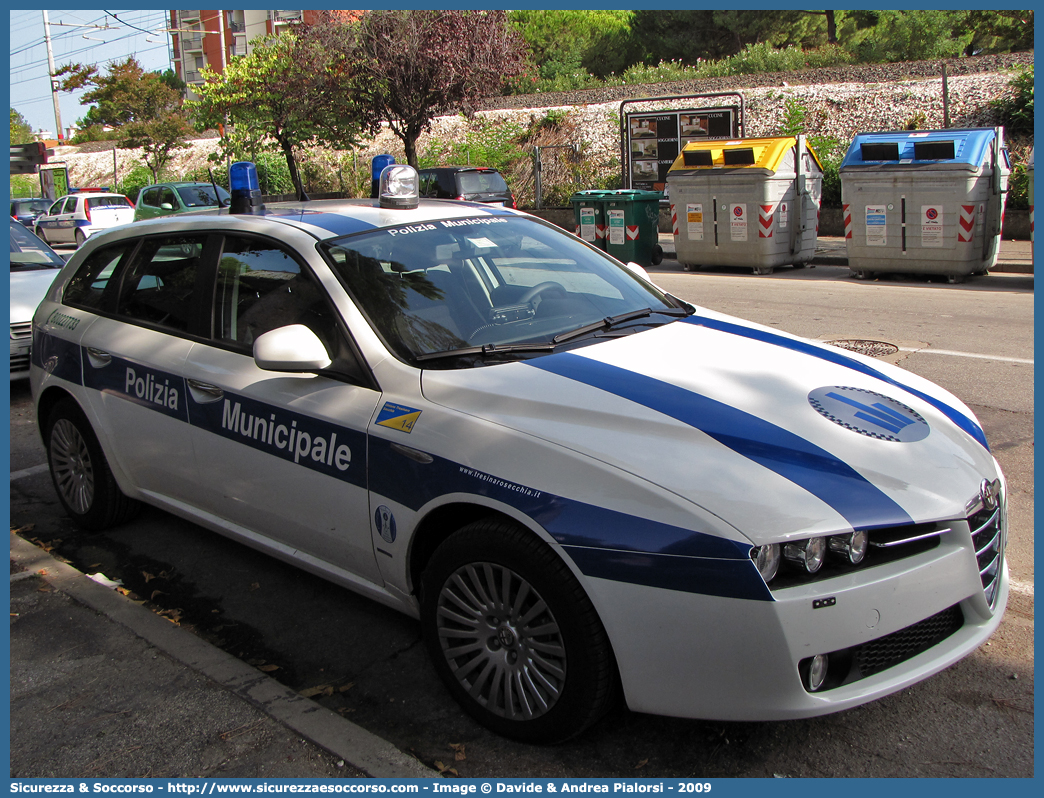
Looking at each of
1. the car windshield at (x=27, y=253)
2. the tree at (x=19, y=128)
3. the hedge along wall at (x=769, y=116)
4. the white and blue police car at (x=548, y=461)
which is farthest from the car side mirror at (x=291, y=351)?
the tree at (x=19, y=128)

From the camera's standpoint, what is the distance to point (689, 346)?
333 cm

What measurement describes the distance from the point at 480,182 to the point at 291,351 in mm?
16239

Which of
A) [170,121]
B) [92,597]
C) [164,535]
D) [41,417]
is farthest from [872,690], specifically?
[170,121]

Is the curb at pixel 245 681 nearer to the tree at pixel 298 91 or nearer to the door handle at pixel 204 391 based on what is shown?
the door handle at pixel 204 391

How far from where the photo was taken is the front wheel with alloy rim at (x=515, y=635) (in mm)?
2557

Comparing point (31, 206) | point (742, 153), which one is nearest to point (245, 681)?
point (742, 153)

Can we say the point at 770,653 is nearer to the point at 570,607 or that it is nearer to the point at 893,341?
the point at 570,607

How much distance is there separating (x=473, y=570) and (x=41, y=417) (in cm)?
323

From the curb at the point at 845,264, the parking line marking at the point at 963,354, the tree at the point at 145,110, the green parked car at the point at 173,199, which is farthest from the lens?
the tree at the point at 145,110

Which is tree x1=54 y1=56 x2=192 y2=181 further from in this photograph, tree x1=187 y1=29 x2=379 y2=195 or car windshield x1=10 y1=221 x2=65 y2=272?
car windshield x1=10 y1=221 x2=65 y2=272

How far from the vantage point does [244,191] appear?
13.8 feet

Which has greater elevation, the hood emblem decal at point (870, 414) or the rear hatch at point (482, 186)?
the rear hatch at point (482, 186)

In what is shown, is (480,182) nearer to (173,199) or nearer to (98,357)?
(173,199)

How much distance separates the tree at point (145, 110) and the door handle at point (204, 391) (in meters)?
34.7
